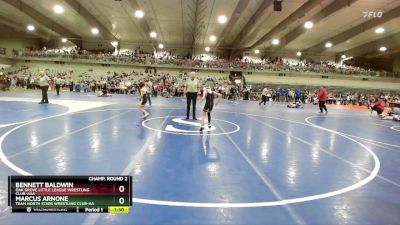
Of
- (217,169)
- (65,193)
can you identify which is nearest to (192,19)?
(217,169)

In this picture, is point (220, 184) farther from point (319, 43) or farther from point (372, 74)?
point (372, 74)

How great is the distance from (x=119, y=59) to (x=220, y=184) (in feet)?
125

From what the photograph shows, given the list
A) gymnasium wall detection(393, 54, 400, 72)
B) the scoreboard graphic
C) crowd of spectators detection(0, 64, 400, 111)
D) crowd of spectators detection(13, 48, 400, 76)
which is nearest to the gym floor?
the scoreboard graphic

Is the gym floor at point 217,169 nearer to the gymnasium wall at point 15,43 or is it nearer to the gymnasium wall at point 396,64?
the gymnasium wall at point 15,43

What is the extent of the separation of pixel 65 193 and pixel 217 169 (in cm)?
351

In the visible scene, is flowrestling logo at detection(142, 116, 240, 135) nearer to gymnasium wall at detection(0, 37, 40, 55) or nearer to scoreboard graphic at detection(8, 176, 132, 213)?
scoreboard graphic at detection(8, 176, 132, 213)

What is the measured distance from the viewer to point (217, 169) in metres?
5.82

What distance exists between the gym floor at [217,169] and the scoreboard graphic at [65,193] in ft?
3.24

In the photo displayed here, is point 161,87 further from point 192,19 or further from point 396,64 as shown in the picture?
point 396,64

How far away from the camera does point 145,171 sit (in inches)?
216

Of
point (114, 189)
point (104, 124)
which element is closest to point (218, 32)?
point (104, 124)

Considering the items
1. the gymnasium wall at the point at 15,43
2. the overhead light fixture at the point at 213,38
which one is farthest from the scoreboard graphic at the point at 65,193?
the gymnasium wall at the point at 15,43

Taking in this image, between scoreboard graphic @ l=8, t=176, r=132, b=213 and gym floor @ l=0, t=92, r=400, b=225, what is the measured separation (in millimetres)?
987

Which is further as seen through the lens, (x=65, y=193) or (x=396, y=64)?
(x=396, y=64)
